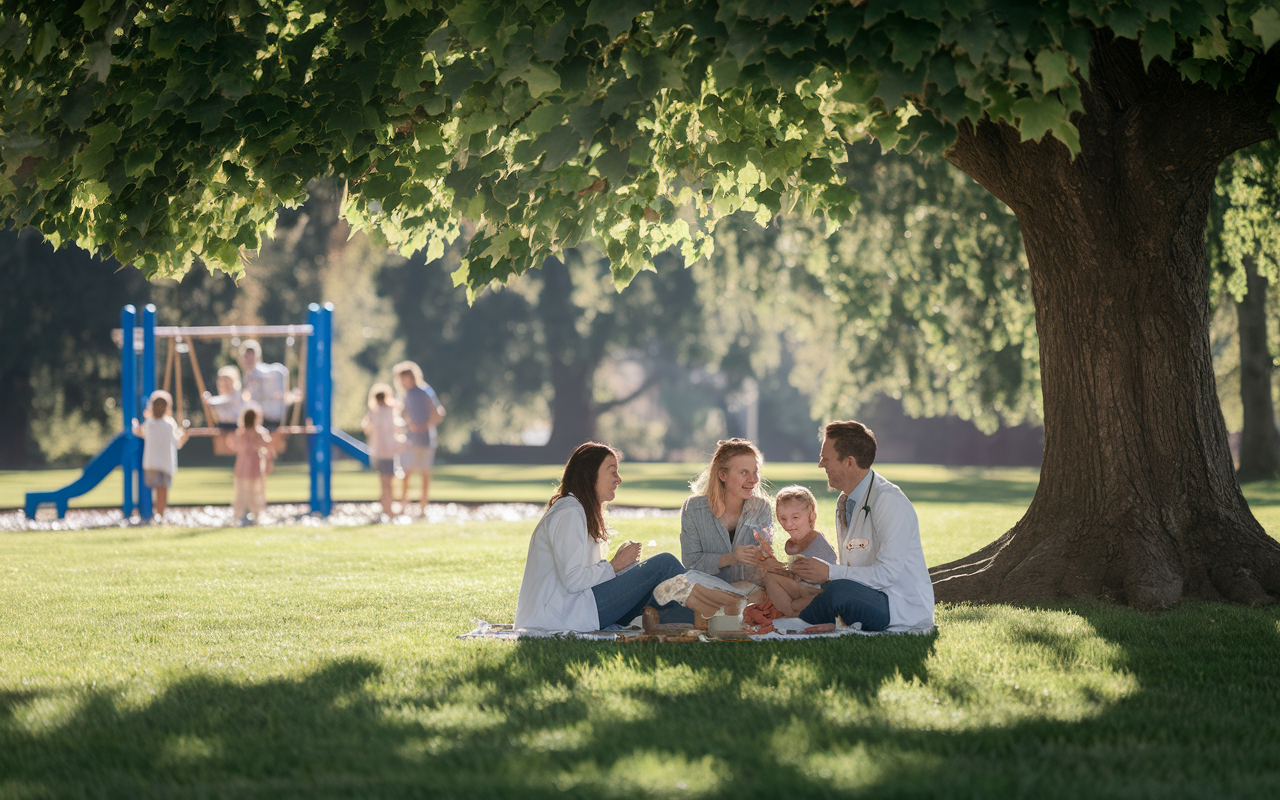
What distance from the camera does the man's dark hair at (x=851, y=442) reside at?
297 inches

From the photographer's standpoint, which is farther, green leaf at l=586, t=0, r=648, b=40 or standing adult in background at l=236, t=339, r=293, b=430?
standing adult in background at l=236, t=339, r=293, b=430

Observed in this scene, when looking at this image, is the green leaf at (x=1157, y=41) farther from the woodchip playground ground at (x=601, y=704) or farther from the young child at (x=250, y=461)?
the young child at (x=250, y=461)

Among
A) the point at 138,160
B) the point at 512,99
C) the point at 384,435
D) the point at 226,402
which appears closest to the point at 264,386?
the point at 226,402

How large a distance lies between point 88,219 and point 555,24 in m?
4.13

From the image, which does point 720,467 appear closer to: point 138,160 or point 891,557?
point 891,557

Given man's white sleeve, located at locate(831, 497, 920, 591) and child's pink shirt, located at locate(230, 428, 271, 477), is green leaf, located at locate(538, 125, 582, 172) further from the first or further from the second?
child's pink shirt, located at locate(230, 428, 271, 477)

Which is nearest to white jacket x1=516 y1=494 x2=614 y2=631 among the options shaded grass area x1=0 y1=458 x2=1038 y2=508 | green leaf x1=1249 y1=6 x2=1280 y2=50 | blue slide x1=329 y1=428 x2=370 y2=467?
green leaf x1=1249 y1=6 x2=1280 y2=50

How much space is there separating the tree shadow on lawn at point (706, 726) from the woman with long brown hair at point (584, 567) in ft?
1.10

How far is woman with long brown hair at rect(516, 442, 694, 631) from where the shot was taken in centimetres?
721

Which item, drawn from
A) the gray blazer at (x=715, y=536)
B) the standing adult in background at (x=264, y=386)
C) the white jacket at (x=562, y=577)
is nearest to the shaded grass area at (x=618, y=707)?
the white jacket at (x=562, y=577)

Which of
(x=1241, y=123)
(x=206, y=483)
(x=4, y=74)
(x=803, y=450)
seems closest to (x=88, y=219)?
(x=4, y=74)

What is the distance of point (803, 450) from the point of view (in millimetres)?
72500

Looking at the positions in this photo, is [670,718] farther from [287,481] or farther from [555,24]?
[287,481]

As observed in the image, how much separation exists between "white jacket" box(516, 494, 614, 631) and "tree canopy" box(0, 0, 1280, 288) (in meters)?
1.77
